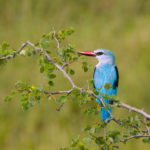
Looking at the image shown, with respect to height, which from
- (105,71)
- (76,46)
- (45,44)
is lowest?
(45,44)

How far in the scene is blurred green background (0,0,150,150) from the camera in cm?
643

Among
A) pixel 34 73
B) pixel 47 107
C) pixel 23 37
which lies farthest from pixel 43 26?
pixel 47 107

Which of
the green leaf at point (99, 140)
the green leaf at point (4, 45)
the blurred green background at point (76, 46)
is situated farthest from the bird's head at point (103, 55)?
the green leaf at point (99, 140)

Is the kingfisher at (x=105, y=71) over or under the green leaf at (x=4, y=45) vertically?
over

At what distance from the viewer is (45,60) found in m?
2.64

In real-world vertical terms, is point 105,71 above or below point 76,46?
below

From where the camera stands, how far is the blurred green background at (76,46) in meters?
6.43

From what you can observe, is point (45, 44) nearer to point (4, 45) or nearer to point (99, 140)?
point (4, 45)

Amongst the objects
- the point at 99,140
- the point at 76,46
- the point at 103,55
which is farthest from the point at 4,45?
the point at 76,46

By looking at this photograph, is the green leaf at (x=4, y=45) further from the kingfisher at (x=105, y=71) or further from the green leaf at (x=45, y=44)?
the kingfisher at (x=105, y=71)

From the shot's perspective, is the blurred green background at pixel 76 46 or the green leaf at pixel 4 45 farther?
the blurred green background at pixel 76 46

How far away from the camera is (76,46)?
7.42m

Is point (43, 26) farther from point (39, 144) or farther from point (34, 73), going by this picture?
point (39, 144)

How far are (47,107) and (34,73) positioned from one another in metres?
0.63
